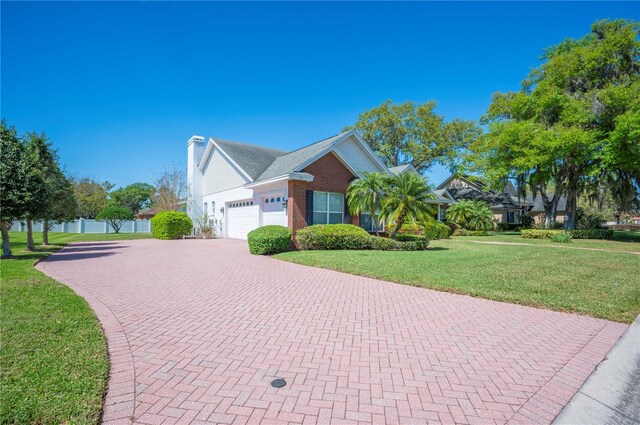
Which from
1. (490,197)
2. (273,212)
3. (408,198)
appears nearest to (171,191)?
(273,212)

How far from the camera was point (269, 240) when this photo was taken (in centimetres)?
1274

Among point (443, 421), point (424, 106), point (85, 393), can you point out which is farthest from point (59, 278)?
point (424, 106)

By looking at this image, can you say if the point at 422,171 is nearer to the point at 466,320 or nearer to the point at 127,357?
the point at 466,320

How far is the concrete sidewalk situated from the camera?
2678 millimetres

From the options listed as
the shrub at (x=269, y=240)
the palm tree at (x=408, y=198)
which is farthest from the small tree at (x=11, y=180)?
the palm tree at (x=408, y=198)

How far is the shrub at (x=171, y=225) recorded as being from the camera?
20.9 meters

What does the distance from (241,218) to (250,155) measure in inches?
175

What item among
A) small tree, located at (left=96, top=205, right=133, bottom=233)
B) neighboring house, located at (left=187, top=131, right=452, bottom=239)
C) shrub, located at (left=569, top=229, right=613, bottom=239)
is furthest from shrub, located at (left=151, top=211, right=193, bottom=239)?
shrub, located at (left=569, top=229, right=613, bottom=239)

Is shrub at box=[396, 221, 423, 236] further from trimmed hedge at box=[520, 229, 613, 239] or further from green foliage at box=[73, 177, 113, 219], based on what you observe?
green foliage at box=[73, 177, 113, 219]

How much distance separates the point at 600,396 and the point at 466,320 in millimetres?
2130

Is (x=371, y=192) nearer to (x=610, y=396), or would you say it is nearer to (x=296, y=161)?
(x=296, y=161)

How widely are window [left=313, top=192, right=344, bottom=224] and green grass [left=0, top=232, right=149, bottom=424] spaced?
11.0m

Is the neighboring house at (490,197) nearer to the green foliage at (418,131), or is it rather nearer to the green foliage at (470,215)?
the green foliage at (418,131)

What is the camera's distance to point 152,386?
3086mm
